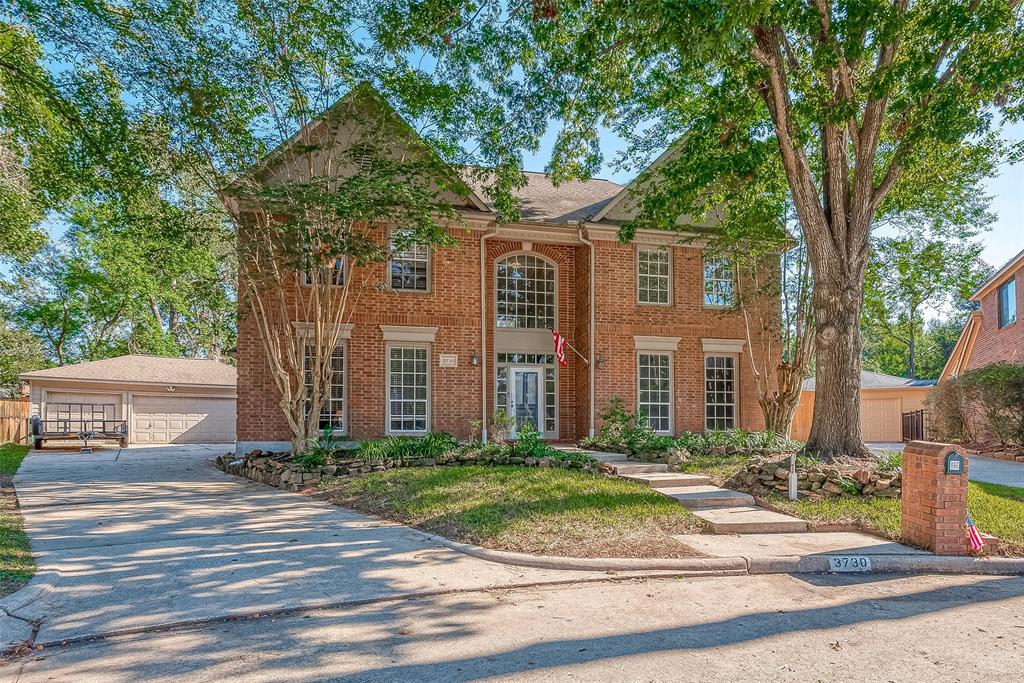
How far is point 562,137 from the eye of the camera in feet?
42.0

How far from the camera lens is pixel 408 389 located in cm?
1596

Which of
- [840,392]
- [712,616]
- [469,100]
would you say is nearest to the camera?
[712,616]

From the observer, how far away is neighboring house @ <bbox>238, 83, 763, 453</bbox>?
612 inches

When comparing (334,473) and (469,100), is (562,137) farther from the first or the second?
(334,473)

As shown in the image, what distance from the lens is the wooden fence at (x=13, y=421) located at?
24.1 meters

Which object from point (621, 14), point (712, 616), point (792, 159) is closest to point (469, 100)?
point (621, 14)

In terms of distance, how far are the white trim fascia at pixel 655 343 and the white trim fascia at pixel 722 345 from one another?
2.68ft

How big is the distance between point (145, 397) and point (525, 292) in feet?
53.5

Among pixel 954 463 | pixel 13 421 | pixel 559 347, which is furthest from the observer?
pixel 13 421

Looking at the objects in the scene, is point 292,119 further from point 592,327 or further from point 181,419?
point 181,419

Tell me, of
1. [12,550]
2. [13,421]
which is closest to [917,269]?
[12,550]

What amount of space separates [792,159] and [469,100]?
5.80 metres

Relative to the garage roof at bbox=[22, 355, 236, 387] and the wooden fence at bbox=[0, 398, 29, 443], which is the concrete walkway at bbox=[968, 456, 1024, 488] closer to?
the garage roof at bbox=[22, 355, 236, 387]

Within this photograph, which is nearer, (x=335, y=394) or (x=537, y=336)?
(x=335, y=394)
